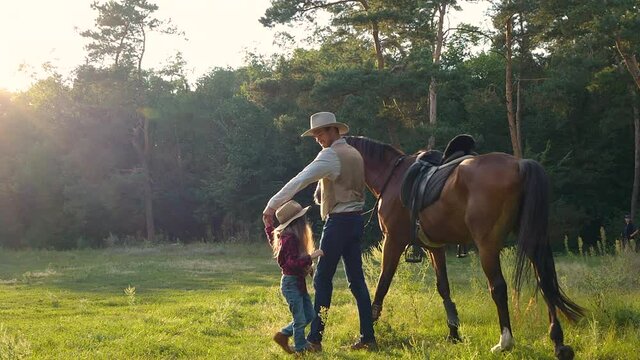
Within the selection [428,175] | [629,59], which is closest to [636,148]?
[629,59]

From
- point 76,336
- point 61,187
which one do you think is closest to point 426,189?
point 76,336

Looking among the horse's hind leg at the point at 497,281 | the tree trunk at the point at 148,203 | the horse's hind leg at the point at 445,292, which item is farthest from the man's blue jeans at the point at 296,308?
the tree trunk at the point at 148,203

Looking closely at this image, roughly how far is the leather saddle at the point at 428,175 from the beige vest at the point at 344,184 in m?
0.72

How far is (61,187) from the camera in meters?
42.8

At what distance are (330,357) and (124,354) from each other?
2.23 m

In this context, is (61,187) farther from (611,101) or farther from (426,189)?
(426,189)

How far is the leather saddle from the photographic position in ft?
21.1

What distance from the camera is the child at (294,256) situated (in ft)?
18.9

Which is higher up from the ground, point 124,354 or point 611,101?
point 611,101

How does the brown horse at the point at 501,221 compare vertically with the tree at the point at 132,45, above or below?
below

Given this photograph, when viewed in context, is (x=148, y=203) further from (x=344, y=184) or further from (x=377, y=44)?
(x=344, y=184)

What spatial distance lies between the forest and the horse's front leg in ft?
50.3

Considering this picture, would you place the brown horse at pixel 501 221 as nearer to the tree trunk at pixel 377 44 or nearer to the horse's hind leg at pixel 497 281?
the horse's hind leg at pixel 497 281

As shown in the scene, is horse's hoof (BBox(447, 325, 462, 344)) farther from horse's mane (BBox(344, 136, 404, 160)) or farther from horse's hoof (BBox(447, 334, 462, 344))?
horse's mane (BBox(344, 136, 404, 160))
